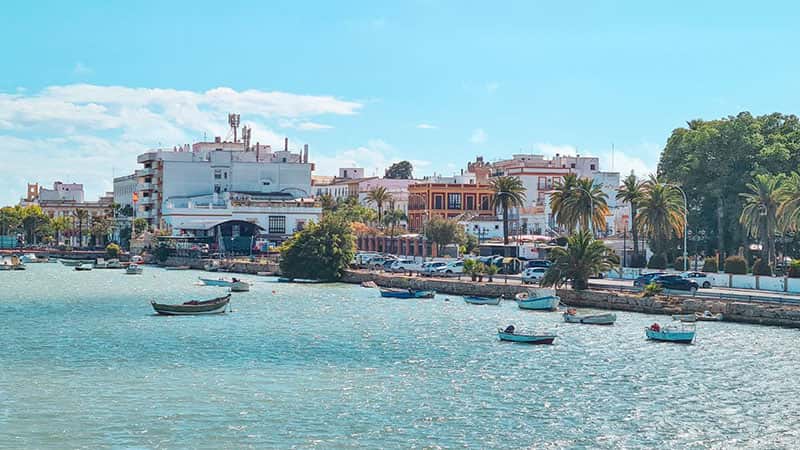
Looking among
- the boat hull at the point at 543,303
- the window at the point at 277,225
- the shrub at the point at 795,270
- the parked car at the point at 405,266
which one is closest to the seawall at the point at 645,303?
the boat hull at the point at 543,303

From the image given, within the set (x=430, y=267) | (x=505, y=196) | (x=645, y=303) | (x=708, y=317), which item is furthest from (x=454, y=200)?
(x=708, y=317)

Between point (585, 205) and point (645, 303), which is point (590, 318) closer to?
point (645, 303)

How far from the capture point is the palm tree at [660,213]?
95062 mm

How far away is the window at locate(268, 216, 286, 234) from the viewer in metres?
177

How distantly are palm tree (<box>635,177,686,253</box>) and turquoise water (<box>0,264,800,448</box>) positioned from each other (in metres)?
19.7

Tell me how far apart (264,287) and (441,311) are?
115 ft

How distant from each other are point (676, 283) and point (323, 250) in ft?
154

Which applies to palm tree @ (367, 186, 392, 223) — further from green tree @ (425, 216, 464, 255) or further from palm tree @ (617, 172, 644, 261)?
palm tree @ (617, 172, 644, 261)

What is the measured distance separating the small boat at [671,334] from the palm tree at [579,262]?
2010 cm

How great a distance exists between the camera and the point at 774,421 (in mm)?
42156

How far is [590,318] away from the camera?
2879 inches

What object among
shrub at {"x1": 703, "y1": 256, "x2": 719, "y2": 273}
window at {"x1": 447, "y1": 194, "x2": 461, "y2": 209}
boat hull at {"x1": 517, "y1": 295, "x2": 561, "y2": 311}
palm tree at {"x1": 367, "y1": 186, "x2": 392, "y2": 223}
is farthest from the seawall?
palm tree at {"x1": 367, "y1": 186, "x2": 392, "y2": 223}

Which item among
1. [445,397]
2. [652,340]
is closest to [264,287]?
[652,340]

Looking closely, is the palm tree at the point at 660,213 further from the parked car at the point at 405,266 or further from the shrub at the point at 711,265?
the parked car at the point at 405,266
